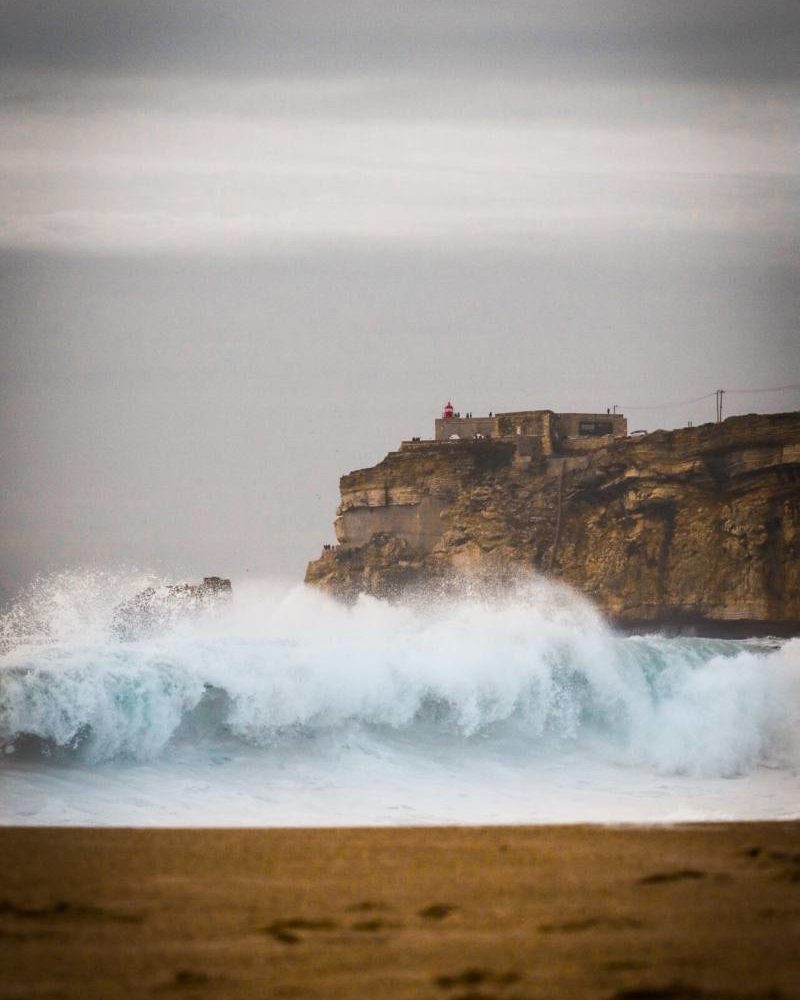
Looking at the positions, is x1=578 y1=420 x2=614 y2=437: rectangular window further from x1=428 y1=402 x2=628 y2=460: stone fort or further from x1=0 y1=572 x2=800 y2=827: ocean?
x1=0 y1=572 x2=800 y2=827: ocean

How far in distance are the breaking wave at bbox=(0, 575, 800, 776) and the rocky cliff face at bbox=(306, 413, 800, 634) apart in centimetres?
3454

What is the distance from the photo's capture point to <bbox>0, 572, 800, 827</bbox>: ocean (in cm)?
1459

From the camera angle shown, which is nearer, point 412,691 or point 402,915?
point 402,915

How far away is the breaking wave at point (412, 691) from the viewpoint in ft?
53.8

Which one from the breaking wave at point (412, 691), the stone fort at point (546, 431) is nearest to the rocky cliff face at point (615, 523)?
the stone fort at point (546, 431)

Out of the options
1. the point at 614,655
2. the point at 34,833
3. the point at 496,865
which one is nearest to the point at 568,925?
the point at 496,865

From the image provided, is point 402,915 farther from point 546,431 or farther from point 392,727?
point 546,431

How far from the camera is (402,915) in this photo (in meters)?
6.49

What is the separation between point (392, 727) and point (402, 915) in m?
12.8

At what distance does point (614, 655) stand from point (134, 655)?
8.75m

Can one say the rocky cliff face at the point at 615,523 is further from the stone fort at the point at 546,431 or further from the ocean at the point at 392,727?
the ocean at the point at 392,727

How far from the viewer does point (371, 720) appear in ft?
63.5

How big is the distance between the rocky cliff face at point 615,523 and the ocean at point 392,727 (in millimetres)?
35987

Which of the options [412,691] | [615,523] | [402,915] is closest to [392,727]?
[412,691]
